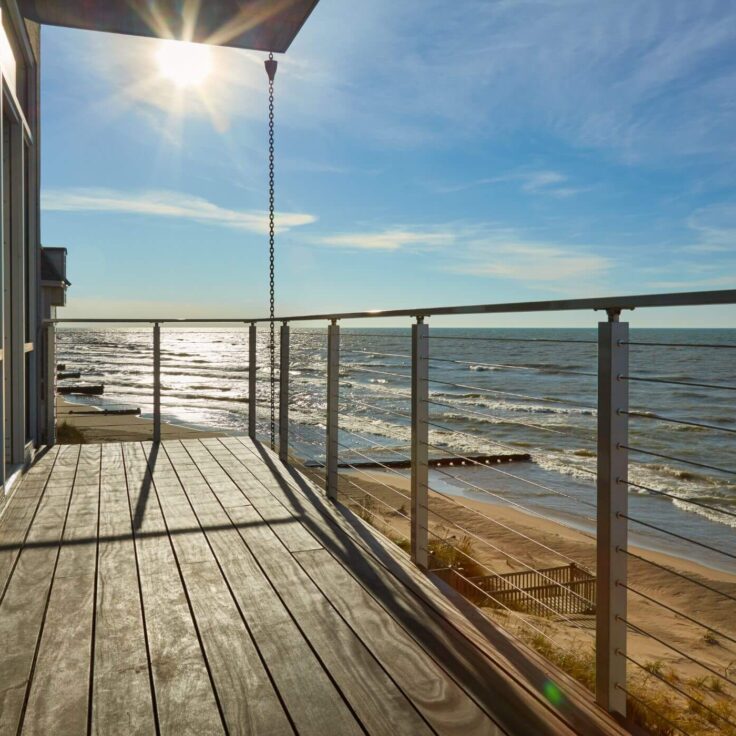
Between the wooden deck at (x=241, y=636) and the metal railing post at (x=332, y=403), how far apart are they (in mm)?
277

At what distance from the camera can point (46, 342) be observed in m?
4.54

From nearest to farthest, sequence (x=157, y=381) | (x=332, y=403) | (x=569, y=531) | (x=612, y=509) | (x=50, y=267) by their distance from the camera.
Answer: (x=612, y=509)
(x=332, y=403)
(x=157, y=381)
(x=569, y=531)
(x=50, y=267)

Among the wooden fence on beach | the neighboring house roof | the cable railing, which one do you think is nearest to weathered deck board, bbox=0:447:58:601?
the cable railing

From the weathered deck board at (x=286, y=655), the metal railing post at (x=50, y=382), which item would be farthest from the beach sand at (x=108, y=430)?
the weathered deck board at (x=286, y=655)

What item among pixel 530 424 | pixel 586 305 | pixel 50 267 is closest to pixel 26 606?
pixel 530 424

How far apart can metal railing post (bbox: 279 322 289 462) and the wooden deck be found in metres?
0.95

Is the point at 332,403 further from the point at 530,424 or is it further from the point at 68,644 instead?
the point at 68,644

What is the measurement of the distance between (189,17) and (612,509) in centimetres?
365

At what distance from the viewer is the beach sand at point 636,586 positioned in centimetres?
399

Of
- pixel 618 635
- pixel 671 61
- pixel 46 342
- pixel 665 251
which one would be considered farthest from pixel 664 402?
pixel 665 251

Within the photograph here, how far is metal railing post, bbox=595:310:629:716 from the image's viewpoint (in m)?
1.34

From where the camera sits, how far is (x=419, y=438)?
7.37 ft

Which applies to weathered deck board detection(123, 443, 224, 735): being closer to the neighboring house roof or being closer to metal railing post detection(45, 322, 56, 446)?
metal railing post detection(45, 322, 56, 446)

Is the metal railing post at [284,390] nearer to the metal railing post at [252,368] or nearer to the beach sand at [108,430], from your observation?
the metal railing post at [252,368]
